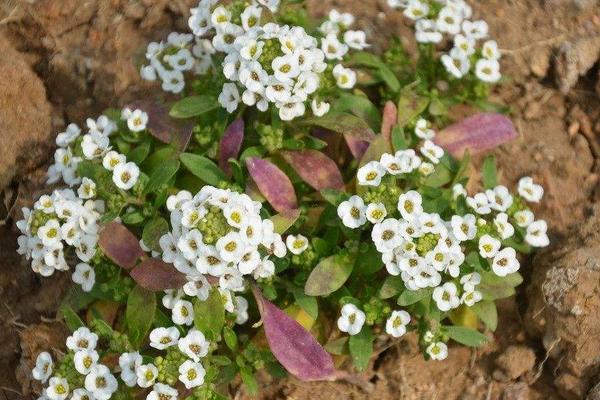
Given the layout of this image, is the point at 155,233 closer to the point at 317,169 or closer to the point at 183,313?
Answer: the point at 183,313

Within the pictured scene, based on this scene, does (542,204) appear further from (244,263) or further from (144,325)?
(144,325)

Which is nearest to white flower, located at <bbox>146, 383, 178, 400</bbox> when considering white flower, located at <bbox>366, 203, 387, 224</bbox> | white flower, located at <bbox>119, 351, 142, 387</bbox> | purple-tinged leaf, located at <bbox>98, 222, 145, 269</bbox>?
white flower, located at <bbox>119, 351, 142, 387</bbox>

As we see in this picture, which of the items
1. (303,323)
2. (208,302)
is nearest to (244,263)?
(208,302)

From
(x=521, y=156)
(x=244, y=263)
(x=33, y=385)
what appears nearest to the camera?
(x=244, y=263)

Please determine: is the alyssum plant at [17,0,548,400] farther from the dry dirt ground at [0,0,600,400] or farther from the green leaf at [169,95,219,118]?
the dry dirt ground at [0,0,600,400]

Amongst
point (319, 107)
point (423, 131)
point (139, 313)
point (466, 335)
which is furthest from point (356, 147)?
point (139, 313)

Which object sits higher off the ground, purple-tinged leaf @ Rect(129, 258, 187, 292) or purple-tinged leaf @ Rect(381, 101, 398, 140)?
purple-tinged leaf @ Rect(381, 101, 398, 140)

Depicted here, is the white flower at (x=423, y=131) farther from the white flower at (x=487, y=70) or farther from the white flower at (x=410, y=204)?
the white flower at (x=410, y=204)
